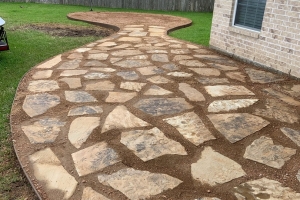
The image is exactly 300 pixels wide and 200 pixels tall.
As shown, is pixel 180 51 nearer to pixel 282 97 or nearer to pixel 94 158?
pixel 282 97

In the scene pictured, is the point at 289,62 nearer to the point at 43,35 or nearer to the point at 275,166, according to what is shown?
the point at 275,166

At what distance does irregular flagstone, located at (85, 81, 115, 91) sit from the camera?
148 inches

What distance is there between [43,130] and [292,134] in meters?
2.32

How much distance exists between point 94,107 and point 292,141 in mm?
1974

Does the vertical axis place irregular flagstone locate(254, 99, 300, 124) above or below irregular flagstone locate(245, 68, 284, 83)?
below

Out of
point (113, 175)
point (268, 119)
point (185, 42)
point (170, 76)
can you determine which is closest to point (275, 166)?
point (268, 119)

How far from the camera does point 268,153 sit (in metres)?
2.48

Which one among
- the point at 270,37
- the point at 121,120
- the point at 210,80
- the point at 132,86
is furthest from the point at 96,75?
the point at 270,37

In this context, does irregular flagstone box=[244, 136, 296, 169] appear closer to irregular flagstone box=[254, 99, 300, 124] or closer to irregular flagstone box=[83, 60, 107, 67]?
irregular flagstone box=[254, 99, 300, 124]

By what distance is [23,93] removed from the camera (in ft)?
11.8

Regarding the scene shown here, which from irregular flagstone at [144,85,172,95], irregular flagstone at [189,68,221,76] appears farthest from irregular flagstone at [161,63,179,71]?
irregular flagstone at [144,85,172,95]

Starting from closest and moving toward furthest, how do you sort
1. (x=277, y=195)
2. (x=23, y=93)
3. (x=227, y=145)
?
1. (x=277, y=195)
2. (x=227, y=145)
3. (x=23, y=93)

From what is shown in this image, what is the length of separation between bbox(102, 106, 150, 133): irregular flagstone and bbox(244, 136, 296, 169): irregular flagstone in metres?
0.99

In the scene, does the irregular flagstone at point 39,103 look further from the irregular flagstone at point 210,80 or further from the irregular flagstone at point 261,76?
the irregular flagstone at point 261,76
